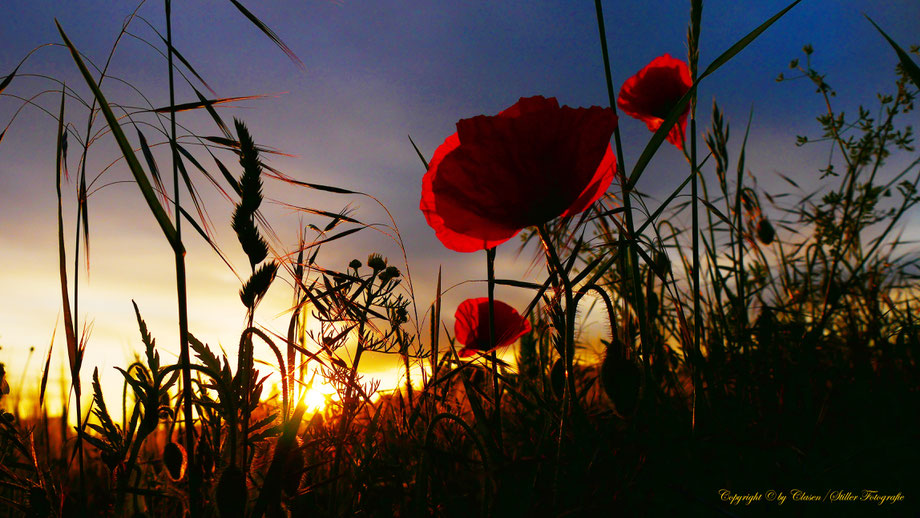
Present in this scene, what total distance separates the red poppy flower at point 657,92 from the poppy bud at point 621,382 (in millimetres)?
1017

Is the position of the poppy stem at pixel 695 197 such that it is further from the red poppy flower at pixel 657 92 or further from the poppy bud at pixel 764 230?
the poppy bud at pixel 764 230

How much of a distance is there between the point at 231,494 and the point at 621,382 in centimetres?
67

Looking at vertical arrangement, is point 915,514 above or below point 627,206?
below

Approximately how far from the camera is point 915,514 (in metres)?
0.98

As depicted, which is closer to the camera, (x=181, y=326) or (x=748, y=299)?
(x=181, y=326)

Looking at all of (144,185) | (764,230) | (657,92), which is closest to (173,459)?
(144,185)

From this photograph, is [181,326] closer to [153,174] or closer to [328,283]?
[153,174]

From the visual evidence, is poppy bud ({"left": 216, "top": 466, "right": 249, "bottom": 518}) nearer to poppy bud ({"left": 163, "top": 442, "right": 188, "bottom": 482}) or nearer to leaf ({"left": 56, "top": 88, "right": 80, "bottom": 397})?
poppy bud ({"left": 163, "top": 442, "right": 188, "bottom": 482})

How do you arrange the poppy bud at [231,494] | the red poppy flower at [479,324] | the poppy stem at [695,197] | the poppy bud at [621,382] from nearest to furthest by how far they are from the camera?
the poppy bud at [231,494]
the poppy bud at [621,382]
the poppy stem at [695,197]
the red poppy flower at [479,324]

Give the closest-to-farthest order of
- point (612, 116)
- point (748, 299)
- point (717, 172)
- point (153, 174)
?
point (612, 116) < point (153, 174) < point (717, 172) < point (748, 299)

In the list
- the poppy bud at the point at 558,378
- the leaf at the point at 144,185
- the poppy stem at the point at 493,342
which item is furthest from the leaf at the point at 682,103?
the leaf at the point at 144,185

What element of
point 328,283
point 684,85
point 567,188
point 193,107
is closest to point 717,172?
point 684,85

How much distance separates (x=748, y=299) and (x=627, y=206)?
142cm

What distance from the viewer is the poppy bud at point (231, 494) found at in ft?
2.41
